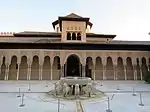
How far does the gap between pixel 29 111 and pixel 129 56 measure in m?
15.1

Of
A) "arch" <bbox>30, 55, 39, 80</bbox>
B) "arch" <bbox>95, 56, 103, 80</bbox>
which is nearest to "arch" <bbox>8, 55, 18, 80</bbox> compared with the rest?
"arch" <bbox>30, 55, 39, 80</bbox>

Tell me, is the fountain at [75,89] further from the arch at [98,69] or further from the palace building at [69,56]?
the arch at [98,69]

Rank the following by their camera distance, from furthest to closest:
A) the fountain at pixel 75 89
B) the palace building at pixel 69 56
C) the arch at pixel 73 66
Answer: the arch at pixel 73 66
the palace building at pixel 69 56
the fountain at pixel 75 89

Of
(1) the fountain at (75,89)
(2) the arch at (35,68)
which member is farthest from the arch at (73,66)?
(1) the fountain at (75,89)

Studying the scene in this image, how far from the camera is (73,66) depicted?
2050cm

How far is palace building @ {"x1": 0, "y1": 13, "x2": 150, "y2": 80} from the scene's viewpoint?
18295mm

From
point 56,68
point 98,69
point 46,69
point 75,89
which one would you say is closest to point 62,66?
point 56,68

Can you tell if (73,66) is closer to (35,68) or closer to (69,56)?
(69,56)

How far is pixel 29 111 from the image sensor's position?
20.1 ft

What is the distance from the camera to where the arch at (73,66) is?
2014cm

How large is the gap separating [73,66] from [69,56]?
1919 millimetres

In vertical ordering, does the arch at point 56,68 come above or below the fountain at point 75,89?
above

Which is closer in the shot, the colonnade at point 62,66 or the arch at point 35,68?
the colonnade at point 62,66

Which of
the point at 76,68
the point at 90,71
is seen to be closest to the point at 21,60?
the point at 76,68
